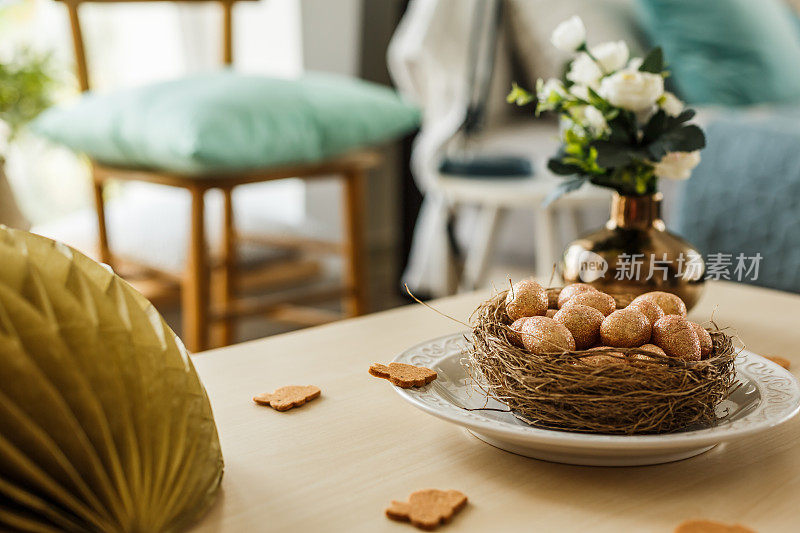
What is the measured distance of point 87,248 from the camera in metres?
1.89

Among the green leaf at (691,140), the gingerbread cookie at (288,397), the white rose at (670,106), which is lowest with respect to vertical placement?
the gingerbread cookie at (288,397)

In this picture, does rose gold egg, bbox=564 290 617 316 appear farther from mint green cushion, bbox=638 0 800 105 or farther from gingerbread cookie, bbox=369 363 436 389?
mint green cushion, bbox=638 0 800 105

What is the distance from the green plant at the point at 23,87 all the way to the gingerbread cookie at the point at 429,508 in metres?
1.77

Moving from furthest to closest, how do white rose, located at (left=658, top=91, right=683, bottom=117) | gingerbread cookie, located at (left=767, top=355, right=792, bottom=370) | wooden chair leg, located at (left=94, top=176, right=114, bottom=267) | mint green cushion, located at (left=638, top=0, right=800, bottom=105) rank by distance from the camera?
mint green cushion, located at (left=638, top=0, right=800, bottom=105) → wooden chair leg, located at (left=94, top=176, right=114, bottom=267) → white rose, located at (left=658, top=91, right=683, bottom=117) → gingerbread cookie, located at (left=767, top=355, right=792, bottom=370)

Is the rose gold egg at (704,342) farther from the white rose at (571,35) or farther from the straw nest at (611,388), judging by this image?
the white rose at (571,35)

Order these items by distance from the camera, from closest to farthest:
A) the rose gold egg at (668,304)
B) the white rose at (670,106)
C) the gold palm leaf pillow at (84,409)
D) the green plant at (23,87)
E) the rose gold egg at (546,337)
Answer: the gold palm leaf pillow at (84,409) → the rose gold egg at (546,337) → the rose gold egg at (668,304) → the white rose at (670,106) → the green plant at (23,87)

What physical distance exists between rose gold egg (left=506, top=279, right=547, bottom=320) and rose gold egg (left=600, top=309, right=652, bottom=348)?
0.18 ft

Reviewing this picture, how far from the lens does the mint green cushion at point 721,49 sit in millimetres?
1887

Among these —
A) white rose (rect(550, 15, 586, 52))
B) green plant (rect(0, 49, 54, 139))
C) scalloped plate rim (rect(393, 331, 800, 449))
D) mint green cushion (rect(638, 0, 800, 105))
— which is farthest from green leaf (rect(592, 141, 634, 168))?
green plant (rect(0, 49, 54, 139))

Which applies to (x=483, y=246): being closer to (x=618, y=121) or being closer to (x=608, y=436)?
(x=618, y=121)

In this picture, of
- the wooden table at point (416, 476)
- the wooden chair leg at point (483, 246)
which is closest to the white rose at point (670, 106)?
the wooden table at point (416, 476)

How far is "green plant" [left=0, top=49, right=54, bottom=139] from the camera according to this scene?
199cm

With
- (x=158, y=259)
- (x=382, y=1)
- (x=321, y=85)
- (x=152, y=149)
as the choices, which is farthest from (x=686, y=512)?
(x=382, y=1)

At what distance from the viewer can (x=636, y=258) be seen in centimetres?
89
